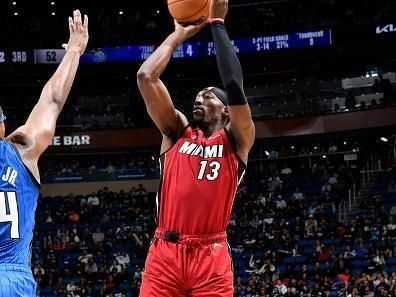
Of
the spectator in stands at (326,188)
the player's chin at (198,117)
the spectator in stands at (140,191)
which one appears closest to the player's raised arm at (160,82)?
the player's chin at (198,117)

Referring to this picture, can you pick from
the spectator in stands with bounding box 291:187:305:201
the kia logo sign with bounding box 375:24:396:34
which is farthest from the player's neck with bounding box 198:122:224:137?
the kia logo sign with bounding box 375:24:396:34

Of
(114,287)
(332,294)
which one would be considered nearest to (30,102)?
(114,287)

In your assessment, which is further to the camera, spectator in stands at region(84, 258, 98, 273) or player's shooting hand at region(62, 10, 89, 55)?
spectator in stands at region(84, 258, 98, 273)

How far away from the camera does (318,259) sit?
20922 millimetres

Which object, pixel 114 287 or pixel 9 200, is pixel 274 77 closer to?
pixel 114 287

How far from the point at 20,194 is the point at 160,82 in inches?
66.5

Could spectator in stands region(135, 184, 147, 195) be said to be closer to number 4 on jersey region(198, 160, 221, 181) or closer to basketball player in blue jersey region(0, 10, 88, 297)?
number 4 on jersey region(198, 160, 221, 181)

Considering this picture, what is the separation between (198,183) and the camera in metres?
4.91

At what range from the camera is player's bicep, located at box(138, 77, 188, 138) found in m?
4.92

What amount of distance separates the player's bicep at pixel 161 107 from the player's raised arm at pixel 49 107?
2.52ft

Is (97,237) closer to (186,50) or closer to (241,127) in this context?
(186,50)

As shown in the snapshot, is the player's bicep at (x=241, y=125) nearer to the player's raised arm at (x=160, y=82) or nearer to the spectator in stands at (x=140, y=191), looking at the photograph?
the player's raised arm at (x=160, y=82)

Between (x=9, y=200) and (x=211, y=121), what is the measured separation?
2003 mm

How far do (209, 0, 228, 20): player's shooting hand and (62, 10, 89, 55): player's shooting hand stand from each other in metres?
0.95
